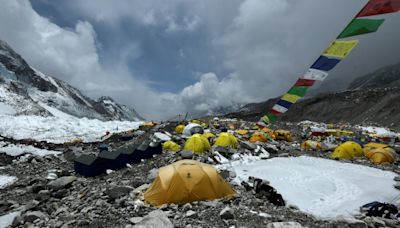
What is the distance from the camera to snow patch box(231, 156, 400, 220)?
981cm

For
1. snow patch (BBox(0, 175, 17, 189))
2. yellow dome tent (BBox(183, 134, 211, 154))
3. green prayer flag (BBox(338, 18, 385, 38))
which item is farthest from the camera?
yellow dome tent (BBox(183, 134, 211, 154))

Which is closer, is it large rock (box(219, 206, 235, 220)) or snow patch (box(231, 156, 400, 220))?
large rock (box(219, 206, 235, 220))

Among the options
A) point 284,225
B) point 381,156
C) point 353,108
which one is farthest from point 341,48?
point 353,108

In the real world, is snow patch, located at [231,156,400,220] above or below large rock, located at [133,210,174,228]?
above

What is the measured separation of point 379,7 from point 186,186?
22.0 feet

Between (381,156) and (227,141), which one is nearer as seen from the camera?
(381,156)

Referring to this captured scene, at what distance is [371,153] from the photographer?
1909cm

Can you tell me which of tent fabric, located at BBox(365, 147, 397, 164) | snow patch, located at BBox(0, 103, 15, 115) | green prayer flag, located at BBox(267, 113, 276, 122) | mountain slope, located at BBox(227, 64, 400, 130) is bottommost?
tent fabric, located at BBox(365, 147, 397, 164)

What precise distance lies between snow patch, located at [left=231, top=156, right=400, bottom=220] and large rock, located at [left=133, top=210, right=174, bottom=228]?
13.9 feet

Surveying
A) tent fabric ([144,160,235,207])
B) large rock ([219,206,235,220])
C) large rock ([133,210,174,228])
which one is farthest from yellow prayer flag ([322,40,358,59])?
large rock ([133,210,174,228])

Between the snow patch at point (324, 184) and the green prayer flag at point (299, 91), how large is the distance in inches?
135

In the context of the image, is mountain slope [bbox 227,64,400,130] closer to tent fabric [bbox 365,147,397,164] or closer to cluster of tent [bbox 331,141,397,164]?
cluster of tent [bbox 331,141,397,164]

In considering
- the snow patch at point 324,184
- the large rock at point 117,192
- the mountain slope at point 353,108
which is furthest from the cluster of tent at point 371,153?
the mountain slope at point 353,108

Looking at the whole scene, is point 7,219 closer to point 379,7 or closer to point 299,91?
point 299,91
